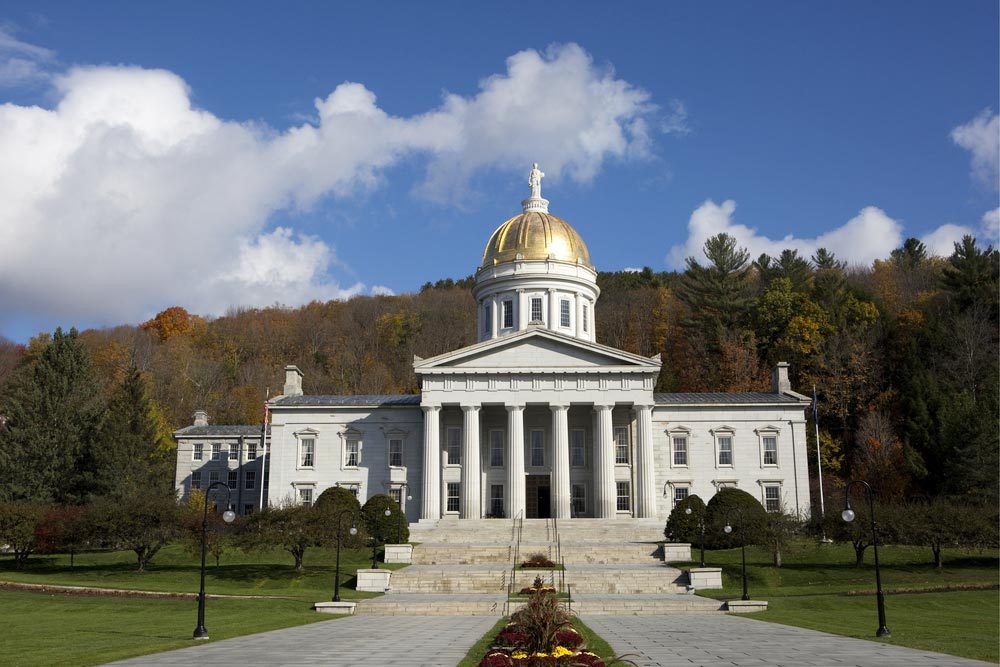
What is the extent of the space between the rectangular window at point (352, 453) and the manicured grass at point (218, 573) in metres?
12.1

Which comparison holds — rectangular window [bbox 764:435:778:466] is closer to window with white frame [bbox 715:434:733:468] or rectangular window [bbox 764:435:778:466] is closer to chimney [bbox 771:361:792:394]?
window with white frame [bbox 715:434:733:468]

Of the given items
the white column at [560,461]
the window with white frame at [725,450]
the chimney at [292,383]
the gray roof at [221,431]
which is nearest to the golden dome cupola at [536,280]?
the white column at [560,461]

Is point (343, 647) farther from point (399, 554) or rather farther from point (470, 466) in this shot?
point (470, 466)

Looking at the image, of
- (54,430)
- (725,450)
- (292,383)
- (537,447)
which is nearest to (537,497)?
(537,447)

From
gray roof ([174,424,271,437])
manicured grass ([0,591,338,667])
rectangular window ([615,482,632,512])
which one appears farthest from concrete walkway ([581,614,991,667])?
gray roof ([174,424,271,437])

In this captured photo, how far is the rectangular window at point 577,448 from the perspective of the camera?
58844 mm

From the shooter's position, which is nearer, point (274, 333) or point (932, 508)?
point (932, 508)

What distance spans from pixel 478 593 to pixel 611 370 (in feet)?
74.3

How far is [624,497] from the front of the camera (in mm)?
57562

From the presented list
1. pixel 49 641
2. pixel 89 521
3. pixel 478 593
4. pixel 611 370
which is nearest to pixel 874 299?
pixel 611 370

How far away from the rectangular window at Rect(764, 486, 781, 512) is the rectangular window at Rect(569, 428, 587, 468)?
12402 mm

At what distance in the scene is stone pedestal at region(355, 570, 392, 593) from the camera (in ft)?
120

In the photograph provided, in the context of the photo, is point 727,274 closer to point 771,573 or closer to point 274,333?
point 771,573

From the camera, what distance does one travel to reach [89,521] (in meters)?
42.5
